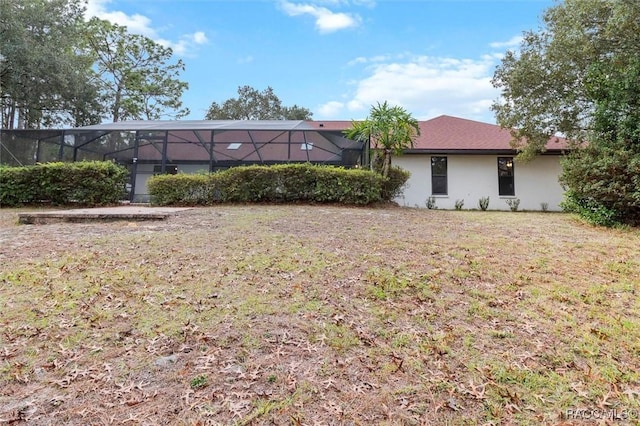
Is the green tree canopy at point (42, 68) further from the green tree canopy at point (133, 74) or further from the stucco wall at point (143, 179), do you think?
the stucco wall at point (143, 179)

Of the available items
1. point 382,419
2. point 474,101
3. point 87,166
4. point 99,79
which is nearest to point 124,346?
point 382,419

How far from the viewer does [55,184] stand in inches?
365

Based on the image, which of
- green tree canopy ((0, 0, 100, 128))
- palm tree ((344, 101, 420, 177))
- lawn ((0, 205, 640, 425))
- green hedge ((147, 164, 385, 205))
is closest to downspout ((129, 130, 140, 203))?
green hedge ((147, 164, 385, 205))

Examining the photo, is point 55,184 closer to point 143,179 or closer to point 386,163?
point 143,179

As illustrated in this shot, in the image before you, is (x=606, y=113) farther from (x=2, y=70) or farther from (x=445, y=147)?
(x=2, y=70)

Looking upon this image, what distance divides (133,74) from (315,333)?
2740 cm

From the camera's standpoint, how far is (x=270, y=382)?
2148 millimetres

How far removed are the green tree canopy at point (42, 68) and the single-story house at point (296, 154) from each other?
4942mm

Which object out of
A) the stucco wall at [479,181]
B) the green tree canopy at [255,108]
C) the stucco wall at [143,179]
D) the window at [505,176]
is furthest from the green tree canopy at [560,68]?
the green tree canopy at [255,108]

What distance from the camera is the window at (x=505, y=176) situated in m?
12.9

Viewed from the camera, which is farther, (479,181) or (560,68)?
(479,181)

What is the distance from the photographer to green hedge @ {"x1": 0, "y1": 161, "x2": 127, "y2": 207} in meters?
9.25

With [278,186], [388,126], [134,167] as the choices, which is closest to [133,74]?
[134,167]

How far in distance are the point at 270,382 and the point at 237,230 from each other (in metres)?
3.89
